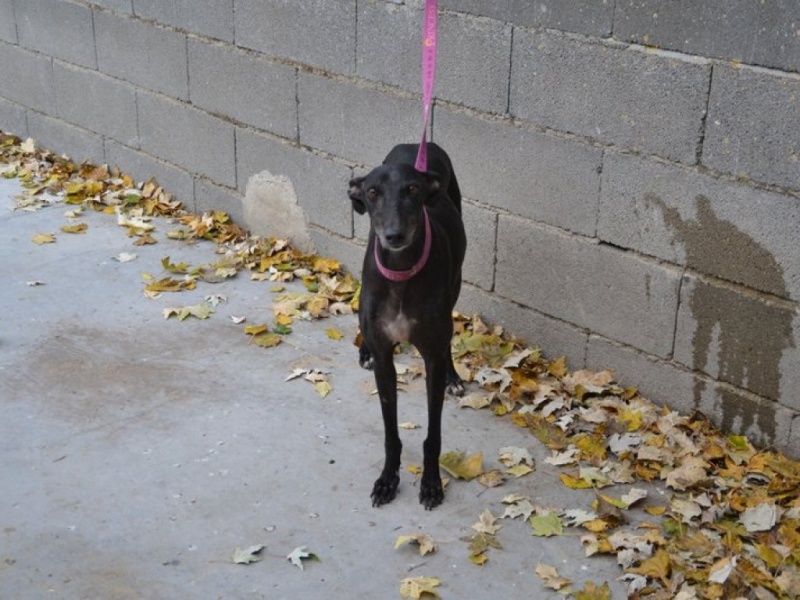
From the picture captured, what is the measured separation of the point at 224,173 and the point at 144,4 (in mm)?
1240

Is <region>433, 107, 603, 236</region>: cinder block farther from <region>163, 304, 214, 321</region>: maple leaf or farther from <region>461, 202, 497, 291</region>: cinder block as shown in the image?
<region>163, 304, 214, 321</region>: maple leaf

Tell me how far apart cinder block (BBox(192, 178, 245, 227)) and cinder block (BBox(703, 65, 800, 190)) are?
11.2 ft

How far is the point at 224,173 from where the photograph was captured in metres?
7.10

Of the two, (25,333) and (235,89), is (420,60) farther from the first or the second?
(25,333)

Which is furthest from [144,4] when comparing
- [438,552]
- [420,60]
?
[438,552]

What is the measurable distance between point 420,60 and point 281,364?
1.66 metres

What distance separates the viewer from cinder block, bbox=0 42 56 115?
27.5ft

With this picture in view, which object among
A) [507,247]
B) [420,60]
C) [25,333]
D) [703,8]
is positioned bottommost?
[25,333]

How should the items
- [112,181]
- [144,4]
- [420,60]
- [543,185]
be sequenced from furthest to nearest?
[112,181]
[144,4]
[420,60]
[543,185]

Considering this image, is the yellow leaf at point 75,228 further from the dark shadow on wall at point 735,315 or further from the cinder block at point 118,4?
the dark shadow on wall at point 735,315

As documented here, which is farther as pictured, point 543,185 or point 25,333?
point 25,333

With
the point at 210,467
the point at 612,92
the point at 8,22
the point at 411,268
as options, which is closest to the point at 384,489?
the point at 210,467

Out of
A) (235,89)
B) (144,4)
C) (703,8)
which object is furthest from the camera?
(144,4)

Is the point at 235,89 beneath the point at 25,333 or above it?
above
